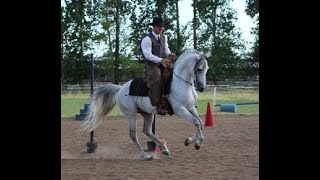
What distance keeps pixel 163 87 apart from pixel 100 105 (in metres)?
1.53

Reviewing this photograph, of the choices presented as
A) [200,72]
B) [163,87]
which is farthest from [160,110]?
[200,72]

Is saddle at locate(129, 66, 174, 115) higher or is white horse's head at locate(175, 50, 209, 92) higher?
white horse's head at locate(175, 50, 209, 92)

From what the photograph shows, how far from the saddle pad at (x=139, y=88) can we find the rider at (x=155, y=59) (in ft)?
0.64

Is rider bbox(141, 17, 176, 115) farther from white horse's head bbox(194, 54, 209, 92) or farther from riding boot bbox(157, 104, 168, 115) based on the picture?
white horse's head bbox(194, 54, 209, 92)

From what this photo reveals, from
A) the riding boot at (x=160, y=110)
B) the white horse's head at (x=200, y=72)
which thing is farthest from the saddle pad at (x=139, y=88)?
the white horse's head at (x=200, y=72)

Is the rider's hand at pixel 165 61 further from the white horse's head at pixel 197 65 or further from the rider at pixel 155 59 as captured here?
the white horse's head at pixel 197 65

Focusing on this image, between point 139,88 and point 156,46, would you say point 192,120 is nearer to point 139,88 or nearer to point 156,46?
point 139,88

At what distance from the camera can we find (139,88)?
340 inches

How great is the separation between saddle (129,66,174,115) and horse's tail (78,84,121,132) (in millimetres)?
606

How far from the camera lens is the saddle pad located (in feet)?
28.1

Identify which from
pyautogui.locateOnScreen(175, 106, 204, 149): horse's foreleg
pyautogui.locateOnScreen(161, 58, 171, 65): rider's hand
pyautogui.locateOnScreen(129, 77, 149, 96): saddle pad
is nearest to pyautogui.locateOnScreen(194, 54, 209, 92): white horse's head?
pyautogui.locateOnScreen(175, 106, 204, 149): horse's foreleg

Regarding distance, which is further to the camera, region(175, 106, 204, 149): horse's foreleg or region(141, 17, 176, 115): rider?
region(141, 17, 176, 115): rider

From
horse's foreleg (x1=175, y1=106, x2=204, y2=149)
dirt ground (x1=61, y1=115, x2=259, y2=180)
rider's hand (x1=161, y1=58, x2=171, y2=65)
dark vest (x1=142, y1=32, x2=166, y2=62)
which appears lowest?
dirt ground (x1=61, y1=115, x2=259, y2=180)
